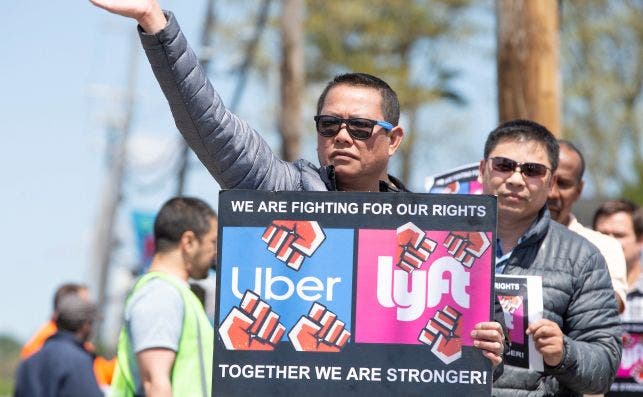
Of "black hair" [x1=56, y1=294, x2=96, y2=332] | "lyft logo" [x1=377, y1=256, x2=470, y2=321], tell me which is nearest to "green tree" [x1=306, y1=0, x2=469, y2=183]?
"black hair" [x1=56, y1=294, x2=96, y2=332]

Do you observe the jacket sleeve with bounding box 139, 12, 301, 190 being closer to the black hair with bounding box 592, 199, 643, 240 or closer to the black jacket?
the black hair with bounding box 592, 199, 643, 240

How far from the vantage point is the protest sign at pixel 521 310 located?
461 cm

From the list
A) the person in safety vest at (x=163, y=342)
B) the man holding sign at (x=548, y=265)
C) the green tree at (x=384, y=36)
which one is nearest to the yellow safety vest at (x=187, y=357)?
the person in safety vest at (x=163, y=342)

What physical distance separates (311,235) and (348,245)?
4.2 inches

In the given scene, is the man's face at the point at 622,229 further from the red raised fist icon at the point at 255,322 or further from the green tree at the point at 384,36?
the green tree at the point at 384,36

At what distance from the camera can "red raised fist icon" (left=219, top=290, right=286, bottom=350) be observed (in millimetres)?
3793

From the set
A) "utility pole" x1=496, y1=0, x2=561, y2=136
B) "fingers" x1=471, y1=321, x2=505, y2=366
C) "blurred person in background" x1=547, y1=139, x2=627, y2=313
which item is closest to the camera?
"fingers" x1=471, y1=321, x2=505, y2=366

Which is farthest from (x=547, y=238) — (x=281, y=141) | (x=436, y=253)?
(x=281, y=141)

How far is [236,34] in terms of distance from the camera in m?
26.4

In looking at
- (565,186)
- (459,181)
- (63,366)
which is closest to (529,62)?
(565,186)

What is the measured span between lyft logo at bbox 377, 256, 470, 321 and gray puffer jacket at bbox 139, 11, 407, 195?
0.50m

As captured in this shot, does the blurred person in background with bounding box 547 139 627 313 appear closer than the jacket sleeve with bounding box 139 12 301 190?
No

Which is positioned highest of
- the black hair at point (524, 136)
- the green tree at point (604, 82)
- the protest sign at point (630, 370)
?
the green tree at point (604, 82)

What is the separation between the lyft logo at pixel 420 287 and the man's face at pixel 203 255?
286 centimetres
